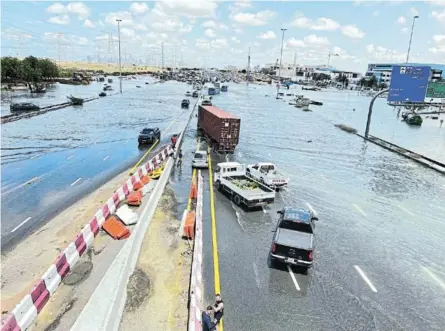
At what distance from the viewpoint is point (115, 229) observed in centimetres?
1722

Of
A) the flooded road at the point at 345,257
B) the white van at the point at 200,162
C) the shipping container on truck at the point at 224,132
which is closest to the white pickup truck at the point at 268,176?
the flooded road at the point at 345,257

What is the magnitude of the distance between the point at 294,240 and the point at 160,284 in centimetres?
627

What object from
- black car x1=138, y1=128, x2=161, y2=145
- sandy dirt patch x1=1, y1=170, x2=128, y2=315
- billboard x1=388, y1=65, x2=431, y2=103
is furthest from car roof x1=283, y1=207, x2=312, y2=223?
billboard x1=388, y1=65, x2=431, y2=103

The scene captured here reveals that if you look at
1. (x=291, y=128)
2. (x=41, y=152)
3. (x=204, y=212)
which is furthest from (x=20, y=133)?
(x=291, y=128)

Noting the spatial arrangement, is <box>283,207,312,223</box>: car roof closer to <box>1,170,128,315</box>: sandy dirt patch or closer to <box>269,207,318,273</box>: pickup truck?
<box>269,207,318,273</box>: pickup truck

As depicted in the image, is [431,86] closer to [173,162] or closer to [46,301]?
[173,162]

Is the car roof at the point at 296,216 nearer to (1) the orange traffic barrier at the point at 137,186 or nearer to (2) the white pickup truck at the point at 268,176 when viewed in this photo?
(2) the white pickup truck at the point at 268,176

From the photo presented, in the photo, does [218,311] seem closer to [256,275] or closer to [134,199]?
[256,275]

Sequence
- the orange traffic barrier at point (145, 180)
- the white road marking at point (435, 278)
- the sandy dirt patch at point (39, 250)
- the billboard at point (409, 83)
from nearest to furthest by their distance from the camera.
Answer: the sandy dirt patch at point (39, 250)
the white road marking at point (435, 278)
the orange traffic barrier at point (145, 180)
the billboard at point (409, 83)

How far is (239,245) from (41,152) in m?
28.5

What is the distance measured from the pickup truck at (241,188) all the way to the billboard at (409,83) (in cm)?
3114

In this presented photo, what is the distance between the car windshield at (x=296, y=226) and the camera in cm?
1647

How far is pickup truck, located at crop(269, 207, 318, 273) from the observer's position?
14.8 metres

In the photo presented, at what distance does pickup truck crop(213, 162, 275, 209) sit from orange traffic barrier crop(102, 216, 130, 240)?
27.1ft
